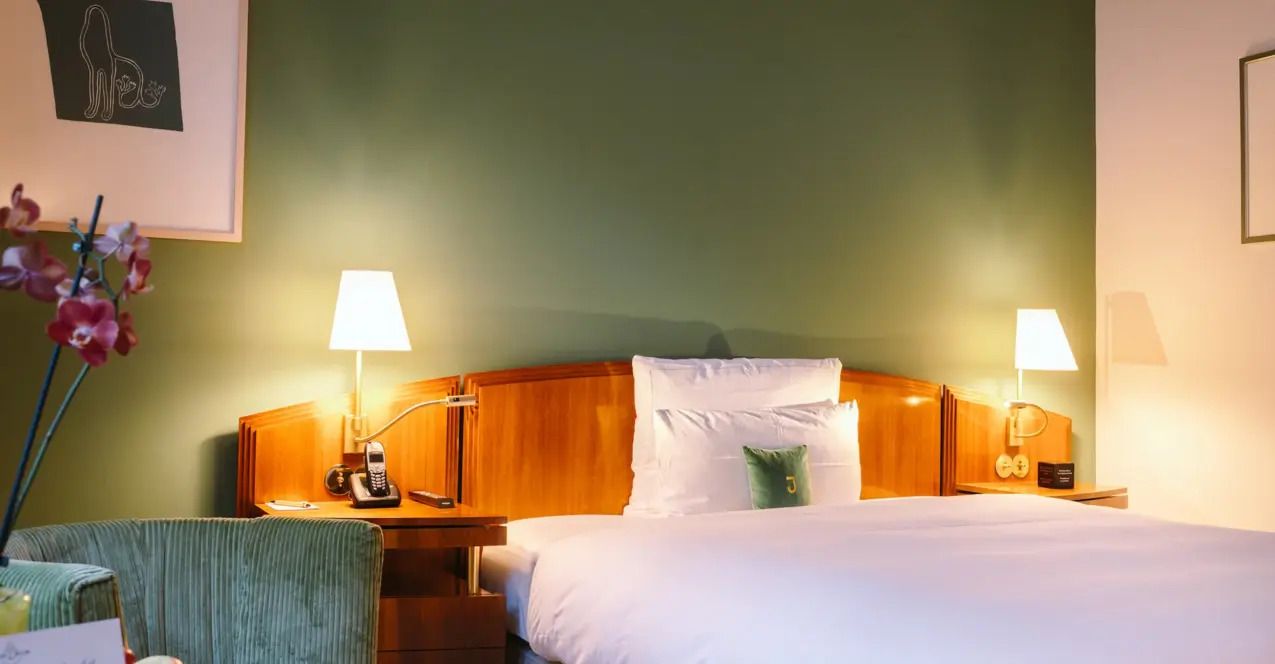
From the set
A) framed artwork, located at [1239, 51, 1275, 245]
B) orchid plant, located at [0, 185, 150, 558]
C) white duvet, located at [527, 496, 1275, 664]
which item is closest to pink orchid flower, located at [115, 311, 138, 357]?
orchid plant, located at [0, 185, 150, 558]

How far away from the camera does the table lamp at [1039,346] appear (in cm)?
434

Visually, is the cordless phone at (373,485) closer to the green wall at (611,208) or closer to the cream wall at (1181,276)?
the green wall at (611,208)

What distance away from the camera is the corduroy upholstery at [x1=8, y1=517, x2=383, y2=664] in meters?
1.92

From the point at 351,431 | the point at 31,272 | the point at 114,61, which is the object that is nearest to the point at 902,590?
the point at 31,272

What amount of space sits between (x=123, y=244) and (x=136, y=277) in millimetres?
77

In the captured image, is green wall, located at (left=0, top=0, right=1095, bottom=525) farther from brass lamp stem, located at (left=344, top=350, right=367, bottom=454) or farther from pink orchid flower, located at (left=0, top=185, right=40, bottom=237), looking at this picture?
pink orchid flower, located at (left=0, top=185, right=40, bottom=237)

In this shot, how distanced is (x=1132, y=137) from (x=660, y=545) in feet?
10.6

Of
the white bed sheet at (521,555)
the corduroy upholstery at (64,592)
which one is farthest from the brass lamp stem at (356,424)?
the corduroy upholstery at (64,592)

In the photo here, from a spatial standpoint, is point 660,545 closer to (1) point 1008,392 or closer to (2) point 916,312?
(2) point 916,312

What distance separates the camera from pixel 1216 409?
175 inches

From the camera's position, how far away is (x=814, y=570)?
7.67 feet

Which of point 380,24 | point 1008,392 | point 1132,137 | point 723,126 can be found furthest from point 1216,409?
point 380,24

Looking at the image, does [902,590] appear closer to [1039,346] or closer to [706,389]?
[706,389]

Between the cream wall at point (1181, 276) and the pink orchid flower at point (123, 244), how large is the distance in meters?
4.30
